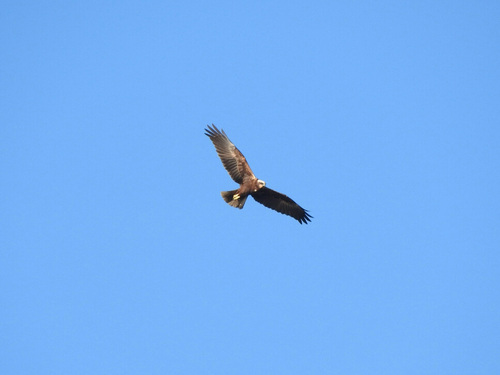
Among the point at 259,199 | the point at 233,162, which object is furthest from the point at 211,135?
the point at 259,199

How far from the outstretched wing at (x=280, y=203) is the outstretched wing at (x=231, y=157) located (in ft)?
2.67

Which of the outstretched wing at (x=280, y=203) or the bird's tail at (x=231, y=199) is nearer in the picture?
the bird's tail at (x=231, y=199)

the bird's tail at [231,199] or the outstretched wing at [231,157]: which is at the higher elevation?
the outstretched wing at [231,157]

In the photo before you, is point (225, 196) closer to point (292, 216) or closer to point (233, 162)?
point (233, 162)

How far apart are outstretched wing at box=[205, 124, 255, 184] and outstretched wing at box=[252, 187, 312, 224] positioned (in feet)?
2.67

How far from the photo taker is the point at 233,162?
20.4 m

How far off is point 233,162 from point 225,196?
42.7 inches

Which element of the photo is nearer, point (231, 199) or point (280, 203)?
point (231, 199)

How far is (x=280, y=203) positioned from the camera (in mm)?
21547

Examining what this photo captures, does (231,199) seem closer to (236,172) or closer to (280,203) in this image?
(236,172)

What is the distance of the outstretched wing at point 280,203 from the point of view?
21.0m

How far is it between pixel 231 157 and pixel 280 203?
2.41m

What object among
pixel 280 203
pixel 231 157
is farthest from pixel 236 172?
pixel 280 203

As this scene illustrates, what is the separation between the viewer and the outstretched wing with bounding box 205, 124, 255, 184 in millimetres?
20266
